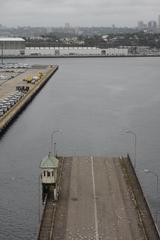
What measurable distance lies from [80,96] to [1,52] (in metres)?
68.8

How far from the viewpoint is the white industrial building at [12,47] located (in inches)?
4599

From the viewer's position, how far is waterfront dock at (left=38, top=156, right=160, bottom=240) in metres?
16.6

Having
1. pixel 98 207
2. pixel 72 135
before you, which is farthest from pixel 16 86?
pixel 98 207

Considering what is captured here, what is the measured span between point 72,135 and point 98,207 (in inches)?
549

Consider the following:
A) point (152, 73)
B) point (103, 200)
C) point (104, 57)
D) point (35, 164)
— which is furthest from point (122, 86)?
point (104, 57)

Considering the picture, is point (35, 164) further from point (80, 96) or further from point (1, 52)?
point (1, 52)

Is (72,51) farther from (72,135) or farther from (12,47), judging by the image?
(72,135)

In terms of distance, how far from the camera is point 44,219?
17.5 meters

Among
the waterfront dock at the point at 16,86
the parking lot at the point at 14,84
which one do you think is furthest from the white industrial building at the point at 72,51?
the waterfront dock at the point at 16,86

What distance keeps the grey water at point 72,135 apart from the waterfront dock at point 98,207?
3.23 ft

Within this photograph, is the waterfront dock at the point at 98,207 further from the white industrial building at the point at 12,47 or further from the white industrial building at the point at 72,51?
the white industrial building at the point at 72,51

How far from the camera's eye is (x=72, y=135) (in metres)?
32.4

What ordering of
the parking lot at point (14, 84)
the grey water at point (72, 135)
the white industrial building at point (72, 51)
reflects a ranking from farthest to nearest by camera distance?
the white industrial building at point (72, 51), the parking lot at point (14, 84), the grey water at point (72, 135)

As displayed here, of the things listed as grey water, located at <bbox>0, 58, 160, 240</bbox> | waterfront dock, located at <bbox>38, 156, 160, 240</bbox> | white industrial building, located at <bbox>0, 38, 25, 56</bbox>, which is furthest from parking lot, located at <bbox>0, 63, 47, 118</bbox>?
white industrial building, located at <bbox>0, 38, 25, 56</bbox>
